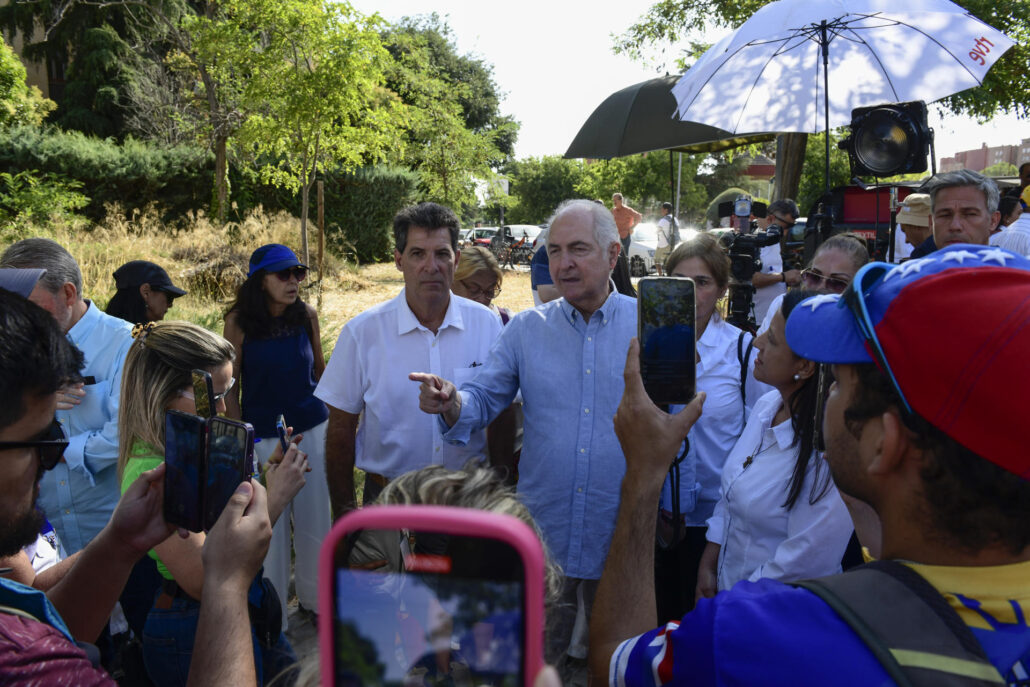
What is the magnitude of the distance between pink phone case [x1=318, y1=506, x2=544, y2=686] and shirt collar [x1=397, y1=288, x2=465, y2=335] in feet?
8.35

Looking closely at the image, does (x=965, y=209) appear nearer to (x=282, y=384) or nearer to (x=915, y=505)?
(x=915, y=505)

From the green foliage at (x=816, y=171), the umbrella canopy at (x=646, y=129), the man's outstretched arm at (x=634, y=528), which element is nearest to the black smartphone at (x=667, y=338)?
the man's outstretched arm at (x=634, y=528)

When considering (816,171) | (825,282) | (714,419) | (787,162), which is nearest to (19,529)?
(714,419)

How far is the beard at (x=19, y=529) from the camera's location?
1297mm

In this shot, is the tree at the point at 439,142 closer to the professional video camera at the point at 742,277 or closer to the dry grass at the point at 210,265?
the dry grass at the point at 210,265

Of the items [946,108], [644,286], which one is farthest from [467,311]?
[946,108]

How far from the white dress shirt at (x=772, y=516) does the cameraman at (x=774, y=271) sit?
2.92m

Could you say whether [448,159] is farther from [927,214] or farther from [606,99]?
[927,214]

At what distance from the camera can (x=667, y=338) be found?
201 cm

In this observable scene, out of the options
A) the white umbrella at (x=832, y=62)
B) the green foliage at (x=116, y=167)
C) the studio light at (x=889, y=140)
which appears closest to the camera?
the studio light at (x=889, y=140)

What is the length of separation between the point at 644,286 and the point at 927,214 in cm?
429

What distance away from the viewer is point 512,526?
21.8 inches

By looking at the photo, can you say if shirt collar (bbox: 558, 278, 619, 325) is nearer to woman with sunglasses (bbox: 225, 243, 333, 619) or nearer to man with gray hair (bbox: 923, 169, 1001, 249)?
woman with sunglasses (bbox: 225, 243, 333, 619)

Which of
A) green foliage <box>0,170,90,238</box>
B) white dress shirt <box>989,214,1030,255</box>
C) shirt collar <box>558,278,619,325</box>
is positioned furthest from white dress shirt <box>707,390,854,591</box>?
green foliage <box>0,170,90,238</box>
